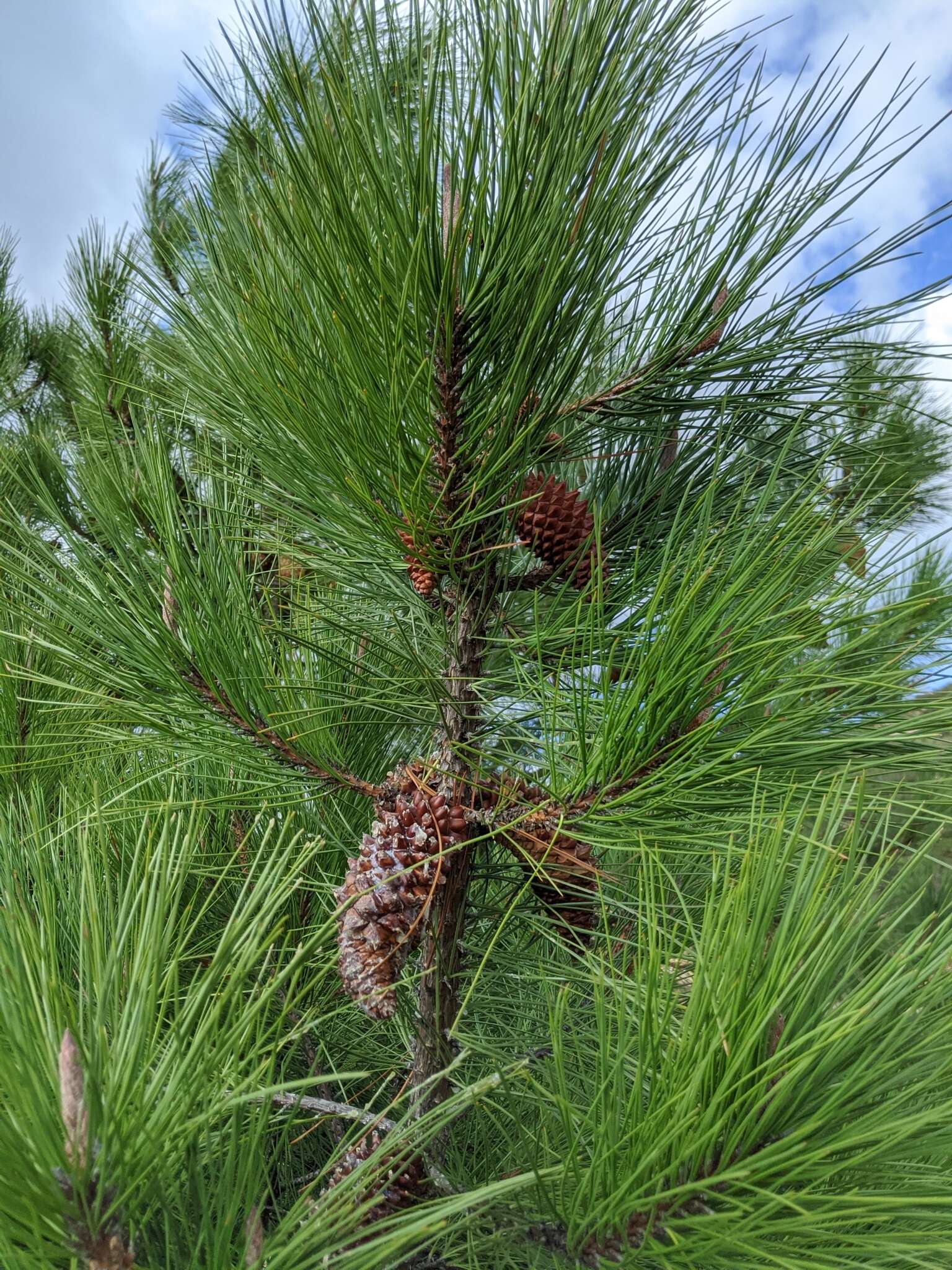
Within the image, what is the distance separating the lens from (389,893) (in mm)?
458

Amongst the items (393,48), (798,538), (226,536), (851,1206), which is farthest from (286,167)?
(851,1206)

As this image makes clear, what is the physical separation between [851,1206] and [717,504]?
41cm

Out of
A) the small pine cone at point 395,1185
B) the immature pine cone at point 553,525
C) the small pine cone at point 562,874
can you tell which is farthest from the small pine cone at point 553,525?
the small pine cone at point 395,1185

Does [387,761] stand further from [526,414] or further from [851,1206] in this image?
[851,1206]

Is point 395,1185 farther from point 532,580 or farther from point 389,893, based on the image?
point 532,580

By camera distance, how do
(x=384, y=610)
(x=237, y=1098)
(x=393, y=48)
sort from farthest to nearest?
(x=384, y=610)
(x=393, y=48)
(x=237, y=1098)

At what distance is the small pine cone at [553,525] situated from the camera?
542 millimetres

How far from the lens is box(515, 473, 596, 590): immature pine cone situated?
0.54 meters

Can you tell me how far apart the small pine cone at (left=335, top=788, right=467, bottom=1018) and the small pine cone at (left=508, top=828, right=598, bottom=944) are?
0.14ft

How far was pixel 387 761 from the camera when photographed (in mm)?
695

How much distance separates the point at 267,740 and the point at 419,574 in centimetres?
14

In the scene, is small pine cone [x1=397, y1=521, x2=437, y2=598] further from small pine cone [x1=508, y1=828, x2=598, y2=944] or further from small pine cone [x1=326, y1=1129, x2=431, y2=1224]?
small pine cone [x1=326, y1=1129, x2=431, y2=1224]

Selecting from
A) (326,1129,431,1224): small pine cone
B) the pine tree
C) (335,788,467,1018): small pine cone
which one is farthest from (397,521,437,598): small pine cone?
(326,1129,431,1224): small pine cone

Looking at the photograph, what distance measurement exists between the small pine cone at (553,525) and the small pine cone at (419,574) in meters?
0.07
